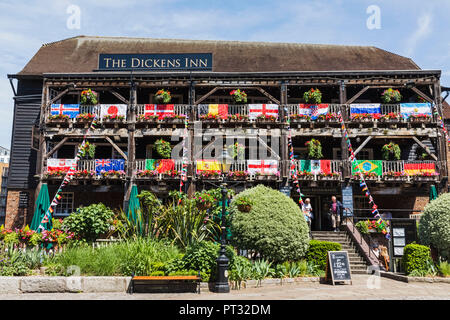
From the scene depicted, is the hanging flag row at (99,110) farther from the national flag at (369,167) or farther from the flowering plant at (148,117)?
the national flag at (369,167)

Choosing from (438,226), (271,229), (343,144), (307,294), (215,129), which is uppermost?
(215,129)

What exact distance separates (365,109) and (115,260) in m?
14.7

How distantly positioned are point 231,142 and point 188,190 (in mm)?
3283

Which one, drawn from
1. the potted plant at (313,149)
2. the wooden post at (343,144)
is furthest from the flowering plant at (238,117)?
the wooden post at (343,144)

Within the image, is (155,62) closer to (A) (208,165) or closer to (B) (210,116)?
(B) (210,116)

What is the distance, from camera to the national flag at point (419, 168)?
1956 cm

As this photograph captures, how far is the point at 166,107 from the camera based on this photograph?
20750mm

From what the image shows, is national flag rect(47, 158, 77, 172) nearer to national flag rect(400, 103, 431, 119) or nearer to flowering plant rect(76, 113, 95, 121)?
flowering plant rect(76, 113, 95, 121)

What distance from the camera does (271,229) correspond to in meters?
12.1

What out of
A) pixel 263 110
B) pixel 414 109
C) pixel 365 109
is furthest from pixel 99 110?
pixel 414 109

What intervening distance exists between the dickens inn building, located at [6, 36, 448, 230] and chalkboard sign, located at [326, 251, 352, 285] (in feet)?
26.6

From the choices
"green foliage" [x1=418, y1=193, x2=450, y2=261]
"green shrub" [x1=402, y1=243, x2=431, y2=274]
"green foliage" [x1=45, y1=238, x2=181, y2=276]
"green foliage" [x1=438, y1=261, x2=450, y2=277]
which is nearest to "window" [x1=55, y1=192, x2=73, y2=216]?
"green foliage" [x1=45, y1=238, x2=181, y2=276]

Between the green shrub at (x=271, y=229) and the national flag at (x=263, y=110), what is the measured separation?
27.2 ft

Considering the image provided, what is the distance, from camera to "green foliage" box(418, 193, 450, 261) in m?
12.0
